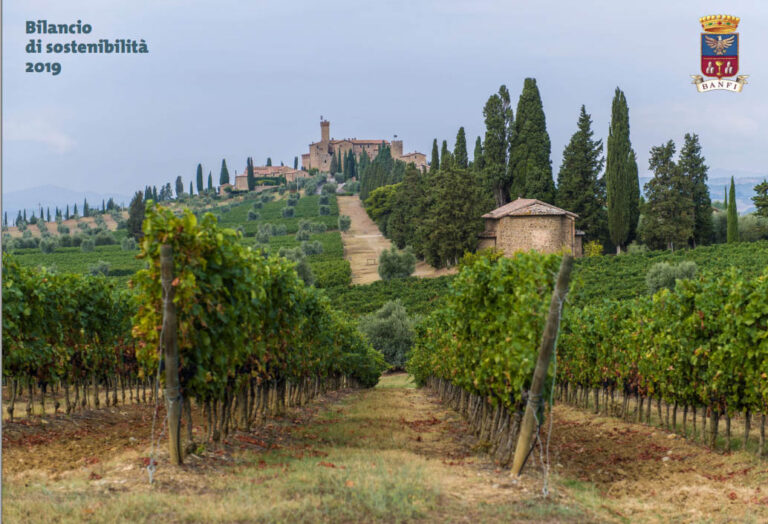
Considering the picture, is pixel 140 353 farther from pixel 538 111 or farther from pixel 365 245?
pixel 365 245

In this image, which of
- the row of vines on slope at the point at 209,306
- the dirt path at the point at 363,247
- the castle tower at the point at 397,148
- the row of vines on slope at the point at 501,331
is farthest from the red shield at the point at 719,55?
the castle tower at the point at 397,148

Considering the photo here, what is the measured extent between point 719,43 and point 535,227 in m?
37.1

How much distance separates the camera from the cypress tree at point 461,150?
76.7m

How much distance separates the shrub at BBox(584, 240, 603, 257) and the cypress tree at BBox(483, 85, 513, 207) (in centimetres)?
1227

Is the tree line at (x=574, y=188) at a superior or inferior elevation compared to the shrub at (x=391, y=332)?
superior

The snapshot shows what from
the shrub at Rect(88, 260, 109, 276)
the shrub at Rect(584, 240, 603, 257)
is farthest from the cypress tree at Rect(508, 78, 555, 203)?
the shrub at Rect(88, 260, 109, 276)

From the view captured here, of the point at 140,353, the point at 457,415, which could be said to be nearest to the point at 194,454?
the point at 140,353

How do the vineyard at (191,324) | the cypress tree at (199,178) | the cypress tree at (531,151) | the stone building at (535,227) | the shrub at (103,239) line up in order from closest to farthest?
the vineyard at (191,324), the stone building at (535,227), the cypress tree at (531,151), the shrub at (103,239), the cypress tree at (199,178)

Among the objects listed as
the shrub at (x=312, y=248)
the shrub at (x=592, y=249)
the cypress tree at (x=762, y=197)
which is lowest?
the shrub at (x=592, y=249)

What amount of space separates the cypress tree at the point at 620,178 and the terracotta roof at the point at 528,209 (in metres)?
3.67

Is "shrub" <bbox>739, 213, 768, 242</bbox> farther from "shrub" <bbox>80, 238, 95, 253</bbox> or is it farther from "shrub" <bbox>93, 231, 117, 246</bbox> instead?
"shrub" <bbox>93, 231, 117, 246</bbox>

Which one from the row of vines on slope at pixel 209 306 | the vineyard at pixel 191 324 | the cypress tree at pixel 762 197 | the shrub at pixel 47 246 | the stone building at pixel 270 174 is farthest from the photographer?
the stone building at pixel 270 174

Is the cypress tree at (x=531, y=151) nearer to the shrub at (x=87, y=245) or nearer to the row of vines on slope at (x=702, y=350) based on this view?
the row of vines on slope at (x=702, y=350)

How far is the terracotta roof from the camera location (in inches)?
2329
